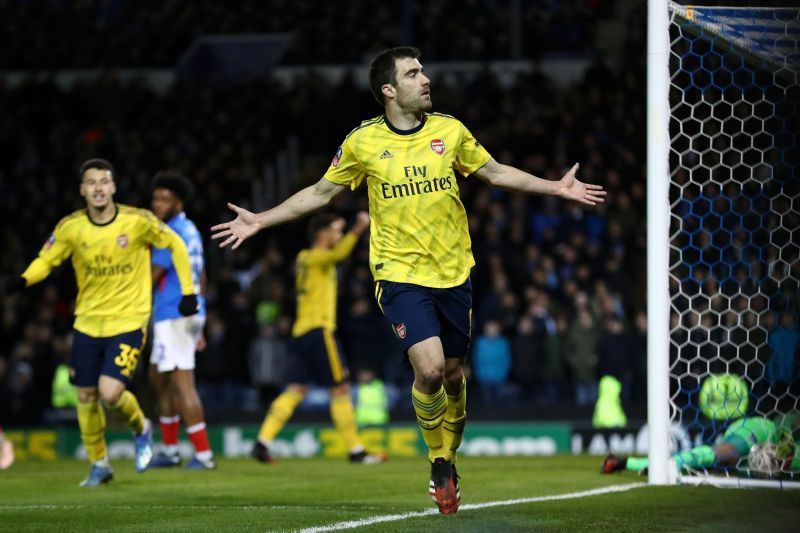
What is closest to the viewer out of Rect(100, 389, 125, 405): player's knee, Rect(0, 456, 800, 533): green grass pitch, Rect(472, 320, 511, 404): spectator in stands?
Rect(0, 456, 800, 533): green grass pitch

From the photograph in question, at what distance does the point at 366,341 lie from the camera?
52.9 feet

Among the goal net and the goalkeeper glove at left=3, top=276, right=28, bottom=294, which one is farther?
the goalkeeper glove at left=3, top=276, right=28, bottom=294

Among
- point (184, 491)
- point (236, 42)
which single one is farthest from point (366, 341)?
point (236, 42)

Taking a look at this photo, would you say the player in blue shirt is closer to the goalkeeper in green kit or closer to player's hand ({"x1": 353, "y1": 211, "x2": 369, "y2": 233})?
player's hand ({"x1": 353, "y1": 211, "x2": 369, "y2": 233})

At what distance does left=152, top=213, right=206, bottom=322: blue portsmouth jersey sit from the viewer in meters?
11.0

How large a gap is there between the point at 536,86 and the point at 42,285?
8100 mm

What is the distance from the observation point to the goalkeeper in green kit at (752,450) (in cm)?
875

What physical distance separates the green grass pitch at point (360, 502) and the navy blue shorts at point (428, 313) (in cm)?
92

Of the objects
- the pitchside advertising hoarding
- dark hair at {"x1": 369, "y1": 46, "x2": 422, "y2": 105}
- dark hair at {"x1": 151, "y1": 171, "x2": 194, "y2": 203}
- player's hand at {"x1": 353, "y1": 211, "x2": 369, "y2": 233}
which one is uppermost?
dark hair at {"x1": 369, "y1": 46, "x2": 422, "y2": 105}

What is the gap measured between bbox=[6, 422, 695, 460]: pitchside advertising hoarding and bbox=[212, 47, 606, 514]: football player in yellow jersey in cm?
683

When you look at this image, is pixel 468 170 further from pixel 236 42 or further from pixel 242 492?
pixel 236 42

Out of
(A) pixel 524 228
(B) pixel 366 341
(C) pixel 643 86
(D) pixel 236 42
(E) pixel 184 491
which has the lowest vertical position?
(E) pixel 184 491

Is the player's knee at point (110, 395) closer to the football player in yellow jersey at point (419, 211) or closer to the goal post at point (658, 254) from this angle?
the football player in yellow jersey at point (419, 211)

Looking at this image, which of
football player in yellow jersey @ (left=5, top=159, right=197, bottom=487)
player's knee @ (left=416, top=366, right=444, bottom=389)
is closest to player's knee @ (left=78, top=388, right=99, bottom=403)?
football player in yellow jersey @ (left=5, top=159, right=197, bottom=487)
